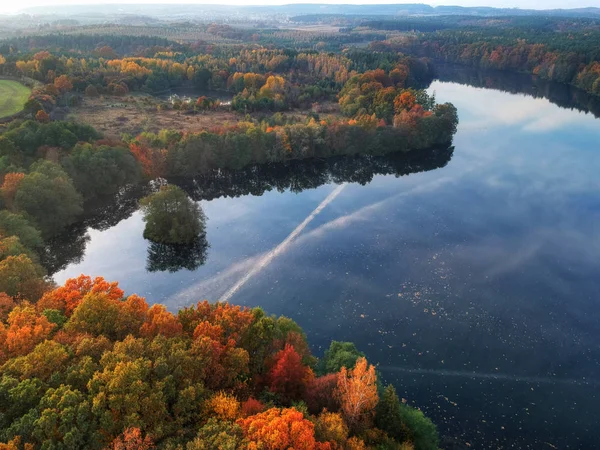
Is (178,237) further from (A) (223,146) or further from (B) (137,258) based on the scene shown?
(A) (223,146)

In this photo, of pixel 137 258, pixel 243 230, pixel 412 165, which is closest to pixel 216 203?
pixel 243 230

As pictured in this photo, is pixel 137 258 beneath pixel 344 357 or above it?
beneath

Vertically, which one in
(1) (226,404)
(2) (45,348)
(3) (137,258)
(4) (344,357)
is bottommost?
(3) (137,258)

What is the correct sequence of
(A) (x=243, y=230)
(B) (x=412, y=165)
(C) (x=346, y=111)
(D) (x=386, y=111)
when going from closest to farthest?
(A) (x=243, y=230) < (B) (x=412, y=165) < (D) (x=386, y=111) < (C) (x=346, y=111)

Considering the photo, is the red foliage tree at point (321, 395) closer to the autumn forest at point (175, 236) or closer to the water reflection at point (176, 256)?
the autumn forest at point (175, 236)

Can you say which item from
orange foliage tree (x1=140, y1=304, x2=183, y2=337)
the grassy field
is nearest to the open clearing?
the grassy field

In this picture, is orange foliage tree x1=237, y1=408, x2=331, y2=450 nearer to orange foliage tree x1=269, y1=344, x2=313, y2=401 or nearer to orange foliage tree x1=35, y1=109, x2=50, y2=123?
orange foliage tree x1=269, y1=344, x2=313, y2=401
